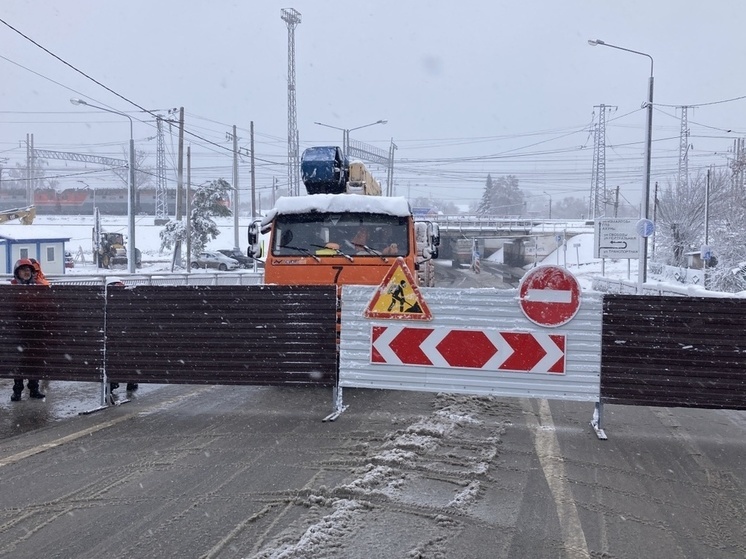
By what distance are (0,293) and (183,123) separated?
29.4 meters

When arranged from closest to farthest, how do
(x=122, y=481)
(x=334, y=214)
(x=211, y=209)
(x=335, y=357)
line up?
(x=122, y=481) → (x=335, y=357) → (x=334, y=214) → (x=211, y=209)

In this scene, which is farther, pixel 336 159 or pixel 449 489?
pixel 336 159

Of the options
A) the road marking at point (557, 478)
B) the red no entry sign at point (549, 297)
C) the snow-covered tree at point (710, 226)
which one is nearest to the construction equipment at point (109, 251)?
the snow-covered tree at point (710, 226)

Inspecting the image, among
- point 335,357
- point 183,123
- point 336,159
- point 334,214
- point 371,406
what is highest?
point 183,123

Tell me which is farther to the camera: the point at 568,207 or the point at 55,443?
the point at 568,207

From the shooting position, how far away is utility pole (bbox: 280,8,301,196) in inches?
1757

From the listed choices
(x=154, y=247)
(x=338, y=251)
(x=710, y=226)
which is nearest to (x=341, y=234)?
(x=338, y=251)

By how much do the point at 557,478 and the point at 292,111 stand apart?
1608 inches

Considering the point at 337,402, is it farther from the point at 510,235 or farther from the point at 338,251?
the point at 510,235

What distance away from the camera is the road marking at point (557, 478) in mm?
4574

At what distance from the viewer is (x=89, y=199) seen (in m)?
112

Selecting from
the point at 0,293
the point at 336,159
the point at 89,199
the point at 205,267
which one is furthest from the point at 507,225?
the point at 0,293

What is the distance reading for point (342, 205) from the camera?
1081 cm

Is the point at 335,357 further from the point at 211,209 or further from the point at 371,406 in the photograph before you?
the point at 211,209
